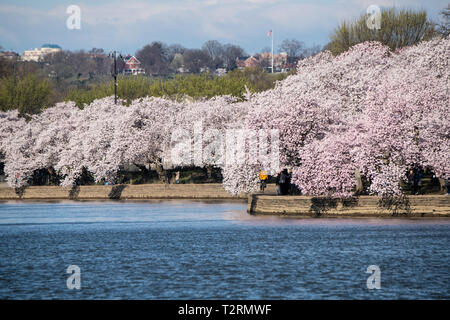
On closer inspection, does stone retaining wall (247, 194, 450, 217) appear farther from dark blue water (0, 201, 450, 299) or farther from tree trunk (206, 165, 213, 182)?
tree trunk (206, 165, 213, 182)

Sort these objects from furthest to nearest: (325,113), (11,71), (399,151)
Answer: (11,71)
(325,113)
(399,151)

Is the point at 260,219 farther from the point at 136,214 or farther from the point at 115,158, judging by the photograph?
the point at 115,158

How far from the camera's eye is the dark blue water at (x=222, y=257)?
98.6ft

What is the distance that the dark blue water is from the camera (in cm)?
3005

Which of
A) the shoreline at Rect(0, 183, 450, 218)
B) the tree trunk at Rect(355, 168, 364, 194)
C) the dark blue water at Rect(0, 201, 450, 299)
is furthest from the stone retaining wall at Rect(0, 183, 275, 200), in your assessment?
the dark blue water at Rect(0, 201, 450, 299)

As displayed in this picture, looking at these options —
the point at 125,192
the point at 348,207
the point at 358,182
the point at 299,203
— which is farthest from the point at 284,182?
the point at 125,192

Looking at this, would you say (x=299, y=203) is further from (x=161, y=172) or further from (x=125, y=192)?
(x=161, y=172)

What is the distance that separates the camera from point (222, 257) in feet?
127

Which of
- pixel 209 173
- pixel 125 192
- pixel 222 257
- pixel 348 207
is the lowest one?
pixel 222 257

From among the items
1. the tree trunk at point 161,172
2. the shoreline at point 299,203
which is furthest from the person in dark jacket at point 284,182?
the tree trunk at point 161,172

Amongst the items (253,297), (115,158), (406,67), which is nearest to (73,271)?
(253,297)

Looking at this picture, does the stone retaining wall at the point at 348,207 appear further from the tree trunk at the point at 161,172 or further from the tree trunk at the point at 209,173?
the tree trunk at the point at 161,172

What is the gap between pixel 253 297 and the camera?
2869 cm
